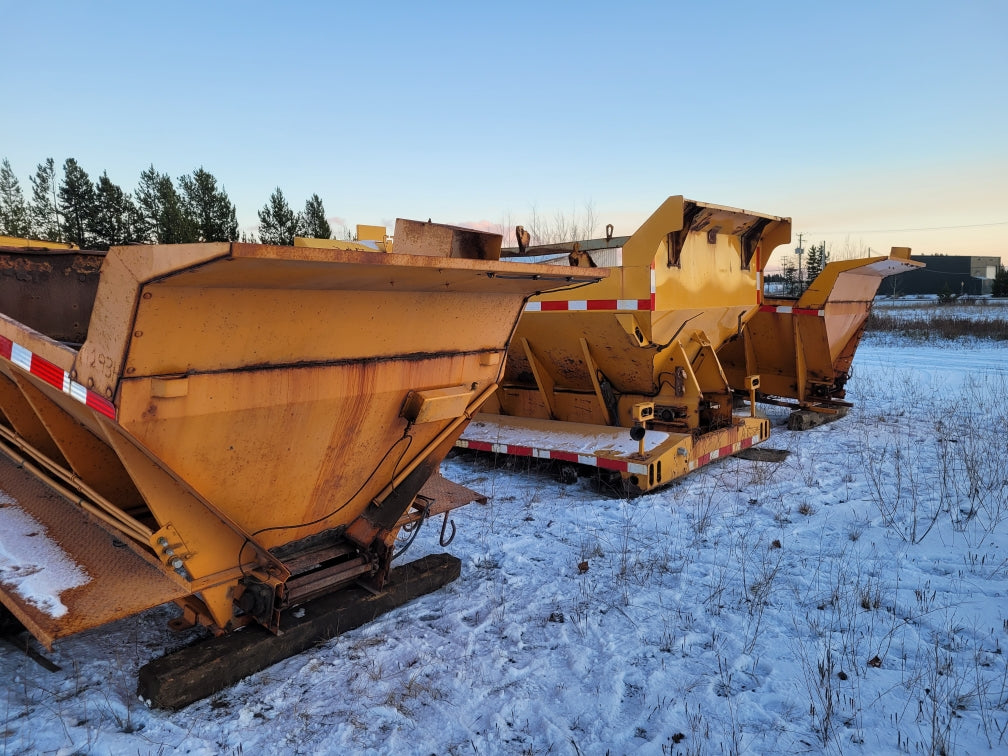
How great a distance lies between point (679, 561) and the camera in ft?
15.0

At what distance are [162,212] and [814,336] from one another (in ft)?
121

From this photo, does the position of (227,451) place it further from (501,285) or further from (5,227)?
Result: (5,227)

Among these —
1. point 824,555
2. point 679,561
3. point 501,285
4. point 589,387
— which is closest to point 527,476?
point 589,387

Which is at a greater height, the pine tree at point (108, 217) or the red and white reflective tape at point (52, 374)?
the pine tree at point (108, 217)

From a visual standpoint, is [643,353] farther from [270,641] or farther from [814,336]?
[270,641]

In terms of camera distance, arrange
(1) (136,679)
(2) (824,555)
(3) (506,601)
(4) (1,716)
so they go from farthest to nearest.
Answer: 1. (2) (824,555)
2. (3) (506,601)
3. (1) (136,679)
4. (4) (1,716)

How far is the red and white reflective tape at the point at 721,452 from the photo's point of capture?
6.46 m

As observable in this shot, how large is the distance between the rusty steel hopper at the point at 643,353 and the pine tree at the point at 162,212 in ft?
106

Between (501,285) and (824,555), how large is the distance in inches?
123

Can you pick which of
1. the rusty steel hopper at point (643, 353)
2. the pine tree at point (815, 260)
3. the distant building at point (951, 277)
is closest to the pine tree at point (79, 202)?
the rusty steel hopper at point (643, 353)

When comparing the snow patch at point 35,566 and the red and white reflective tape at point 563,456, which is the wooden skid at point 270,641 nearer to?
the snow patch at point 35,566

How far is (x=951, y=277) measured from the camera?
68.4m

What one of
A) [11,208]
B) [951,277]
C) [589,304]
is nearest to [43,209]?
[11,208]

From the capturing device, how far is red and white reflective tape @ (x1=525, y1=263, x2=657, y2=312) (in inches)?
242
